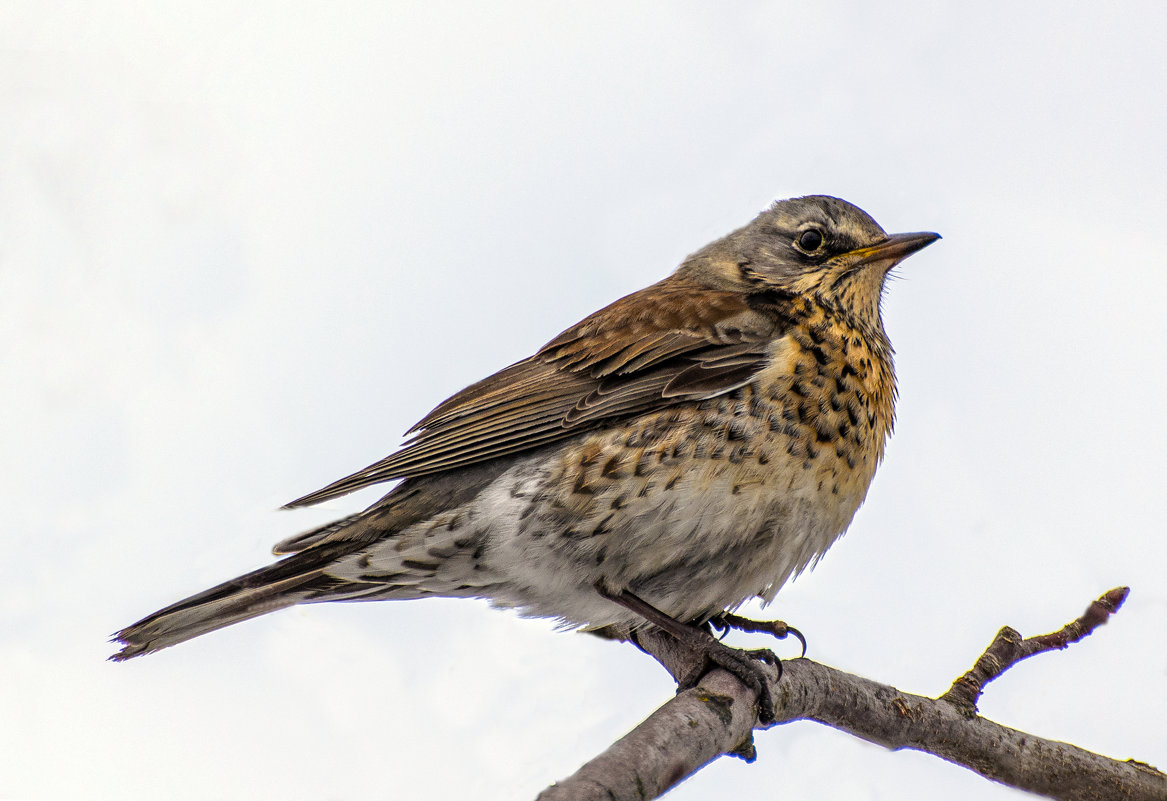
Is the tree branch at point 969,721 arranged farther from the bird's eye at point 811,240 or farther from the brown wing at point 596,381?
the bird's eye at point 811,240

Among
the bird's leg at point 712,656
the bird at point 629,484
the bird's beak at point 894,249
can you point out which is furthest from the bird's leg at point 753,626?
the bird's beak at point 894,249

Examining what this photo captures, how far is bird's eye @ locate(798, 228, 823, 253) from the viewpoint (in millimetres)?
4406

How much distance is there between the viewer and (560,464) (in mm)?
3650

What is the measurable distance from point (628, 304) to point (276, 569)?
1.67 m

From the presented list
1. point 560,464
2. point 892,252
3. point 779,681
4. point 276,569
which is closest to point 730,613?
point 779,681

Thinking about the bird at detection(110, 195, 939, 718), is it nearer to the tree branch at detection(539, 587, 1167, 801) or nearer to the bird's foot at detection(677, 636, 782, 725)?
the bird's foot at detection(677, 636, 782, 725)

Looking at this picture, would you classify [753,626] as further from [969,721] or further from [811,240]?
[811,240]

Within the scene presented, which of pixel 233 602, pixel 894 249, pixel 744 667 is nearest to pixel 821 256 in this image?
pixel 894 249

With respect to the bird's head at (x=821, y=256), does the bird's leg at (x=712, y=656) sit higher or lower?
lower

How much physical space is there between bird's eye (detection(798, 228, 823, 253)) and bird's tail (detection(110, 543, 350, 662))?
7.11 feet

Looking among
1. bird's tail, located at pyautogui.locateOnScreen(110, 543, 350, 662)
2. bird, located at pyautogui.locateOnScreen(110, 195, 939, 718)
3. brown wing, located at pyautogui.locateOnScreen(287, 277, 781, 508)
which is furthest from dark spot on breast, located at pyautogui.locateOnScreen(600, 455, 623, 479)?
bird's tail, located at pyautogui.locateOnScreen(110, 543, 350, 662)

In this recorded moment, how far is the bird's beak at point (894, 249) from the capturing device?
4199 millimetres

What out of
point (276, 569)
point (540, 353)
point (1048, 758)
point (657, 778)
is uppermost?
point (540, 353)

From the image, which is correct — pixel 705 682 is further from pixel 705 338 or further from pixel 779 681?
pixel 705 338
